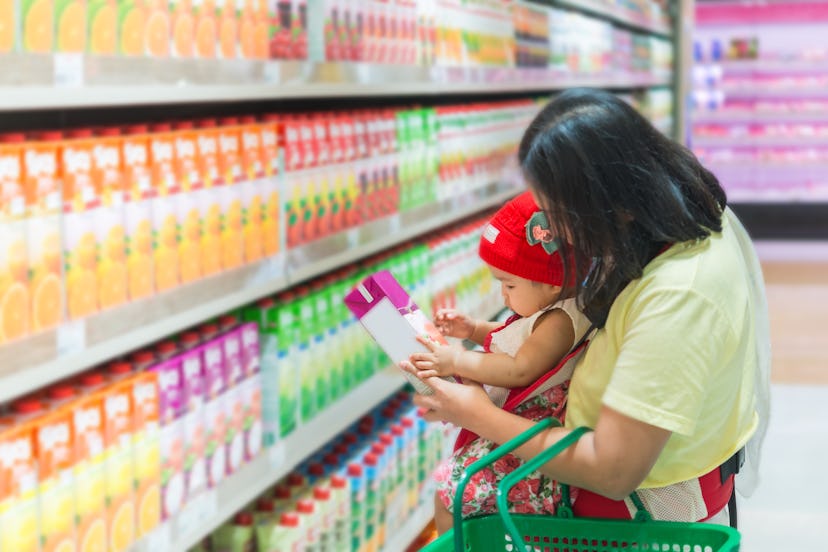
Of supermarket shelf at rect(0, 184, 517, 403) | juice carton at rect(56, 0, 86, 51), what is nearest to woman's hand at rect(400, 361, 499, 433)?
supermarket shelf at rect(0, 184, 517, 403)

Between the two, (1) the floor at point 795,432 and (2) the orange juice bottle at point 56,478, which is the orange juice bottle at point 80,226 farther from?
(1) the floor at point 795,432

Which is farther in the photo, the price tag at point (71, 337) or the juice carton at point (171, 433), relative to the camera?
the juice carton at point (171, 433)

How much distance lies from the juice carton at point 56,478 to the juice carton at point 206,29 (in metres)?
0.75

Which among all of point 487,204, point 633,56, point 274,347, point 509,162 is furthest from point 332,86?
point 633,56

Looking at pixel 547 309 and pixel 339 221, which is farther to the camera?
pixel 339 221

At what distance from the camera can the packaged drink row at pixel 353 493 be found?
2.72 m

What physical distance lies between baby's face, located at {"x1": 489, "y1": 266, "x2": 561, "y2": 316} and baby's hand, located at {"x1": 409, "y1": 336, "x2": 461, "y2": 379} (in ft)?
0.59

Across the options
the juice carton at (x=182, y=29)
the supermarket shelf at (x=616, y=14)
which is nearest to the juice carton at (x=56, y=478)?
the juice carton at (x=182, y=29)

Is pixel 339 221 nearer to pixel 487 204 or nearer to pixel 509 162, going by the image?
pixel 487 204

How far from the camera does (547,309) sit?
197 cm

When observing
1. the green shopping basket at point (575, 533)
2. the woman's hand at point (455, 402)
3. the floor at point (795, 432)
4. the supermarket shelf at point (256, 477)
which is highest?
the woman's hand at point (455, 402)

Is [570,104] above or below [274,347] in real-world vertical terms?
above

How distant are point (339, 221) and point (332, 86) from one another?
0.35 metres

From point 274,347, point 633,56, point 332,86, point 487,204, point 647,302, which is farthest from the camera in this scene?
point 633,56
